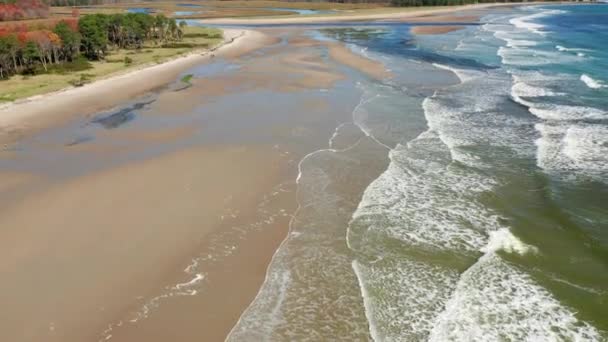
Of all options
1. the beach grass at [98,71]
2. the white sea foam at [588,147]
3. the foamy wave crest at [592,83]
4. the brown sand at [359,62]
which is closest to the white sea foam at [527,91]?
the foamy wave crest at [592,83]

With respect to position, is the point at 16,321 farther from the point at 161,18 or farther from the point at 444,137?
the point at 161,18

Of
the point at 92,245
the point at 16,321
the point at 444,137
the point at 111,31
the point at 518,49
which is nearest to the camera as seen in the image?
the point at 16,321

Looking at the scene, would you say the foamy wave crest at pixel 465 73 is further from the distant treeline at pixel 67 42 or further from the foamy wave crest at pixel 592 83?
the distant treeline at pixel 67 42

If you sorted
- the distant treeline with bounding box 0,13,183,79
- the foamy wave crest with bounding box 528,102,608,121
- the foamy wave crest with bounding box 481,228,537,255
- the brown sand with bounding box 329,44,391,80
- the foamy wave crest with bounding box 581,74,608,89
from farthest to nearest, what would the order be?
the distant treeline with bounding box 0,13,183,79 → the brown sand with bounding box 329,44,391,80 → the foamy wave crest with bounding box 581,74,608,89 → the foamy wave crest with bounding box 528,102,608,121 → the foamy wave crest with bounding box 481,228,537,255

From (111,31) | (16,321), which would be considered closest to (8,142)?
(16,321)

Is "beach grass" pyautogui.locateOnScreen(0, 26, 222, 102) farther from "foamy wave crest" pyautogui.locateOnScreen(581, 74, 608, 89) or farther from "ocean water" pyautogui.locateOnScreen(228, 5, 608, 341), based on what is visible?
"foamy wave crest" pyautogui.locateOnScreen(581, 74, 608, 89)

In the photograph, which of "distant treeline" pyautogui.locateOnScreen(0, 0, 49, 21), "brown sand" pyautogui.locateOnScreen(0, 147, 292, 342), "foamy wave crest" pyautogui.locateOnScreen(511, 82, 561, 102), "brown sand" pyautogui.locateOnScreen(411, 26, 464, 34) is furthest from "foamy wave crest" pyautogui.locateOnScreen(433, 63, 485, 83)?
"distant treeline" pyautogui.locateOnScreen(0, 0, 49, 21)
